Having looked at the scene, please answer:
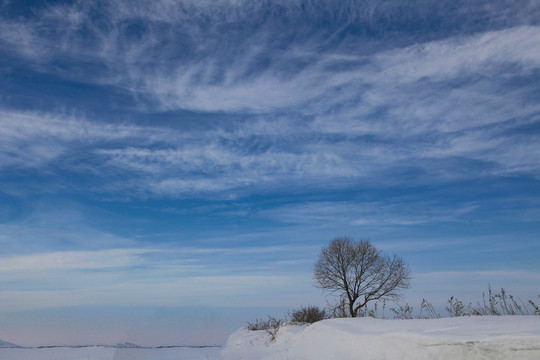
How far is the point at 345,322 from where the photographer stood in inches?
312

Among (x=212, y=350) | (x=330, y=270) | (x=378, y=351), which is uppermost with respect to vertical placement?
(x=330, y=270)

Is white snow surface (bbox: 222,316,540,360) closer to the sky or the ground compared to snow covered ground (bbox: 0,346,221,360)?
closer to the sky


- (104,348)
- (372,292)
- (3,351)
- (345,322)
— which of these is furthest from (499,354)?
(372,292)

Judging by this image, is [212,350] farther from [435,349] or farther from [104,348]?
[435,349]

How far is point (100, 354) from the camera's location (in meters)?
10.1

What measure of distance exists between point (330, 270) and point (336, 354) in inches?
1105

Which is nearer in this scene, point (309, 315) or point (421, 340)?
point (421, 340)

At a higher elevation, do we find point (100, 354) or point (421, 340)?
point (421, 340)

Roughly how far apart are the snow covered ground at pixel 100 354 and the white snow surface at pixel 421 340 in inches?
123

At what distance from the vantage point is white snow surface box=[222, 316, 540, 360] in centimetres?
423

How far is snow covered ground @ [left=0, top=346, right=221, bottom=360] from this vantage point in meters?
9.98

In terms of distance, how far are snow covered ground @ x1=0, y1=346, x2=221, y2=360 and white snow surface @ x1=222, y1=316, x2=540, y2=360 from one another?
3114 mm

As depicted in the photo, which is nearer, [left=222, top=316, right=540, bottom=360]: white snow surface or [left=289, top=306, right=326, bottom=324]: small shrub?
[left=222, top=316, right=540, bottom=360]: white snow surface

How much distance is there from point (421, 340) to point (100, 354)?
8673 mm
